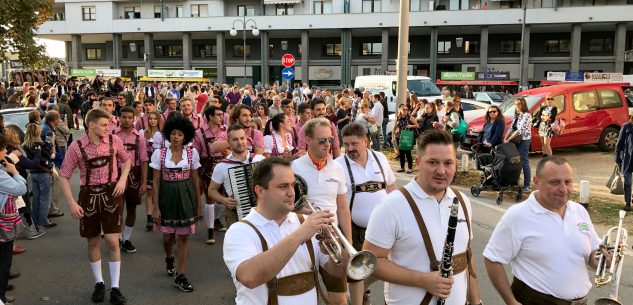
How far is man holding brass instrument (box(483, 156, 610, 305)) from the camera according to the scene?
3.17 metres

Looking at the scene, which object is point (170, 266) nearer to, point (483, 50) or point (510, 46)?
point (483, 50)

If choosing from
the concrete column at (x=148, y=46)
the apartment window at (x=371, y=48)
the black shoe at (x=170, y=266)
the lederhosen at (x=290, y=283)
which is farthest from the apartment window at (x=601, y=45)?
the lederhosen at (x=290, y=283)

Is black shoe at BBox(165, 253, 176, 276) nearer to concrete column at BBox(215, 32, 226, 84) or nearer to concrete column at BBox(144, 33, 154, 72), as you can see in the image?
concrete column at BBox(215, 32, 226, 84)

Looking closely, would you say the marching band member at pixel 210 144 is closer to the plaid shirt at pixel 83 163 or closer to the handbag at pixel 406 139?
the plaid shirt at pixel 83 163

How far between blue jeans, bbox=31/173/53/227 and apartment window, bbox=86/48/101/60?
186ft

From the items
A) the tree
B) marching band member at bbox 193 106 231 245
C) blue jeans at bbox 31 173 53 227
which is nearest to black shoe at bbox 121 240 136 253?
marching band member at bbox 193 106 231 245

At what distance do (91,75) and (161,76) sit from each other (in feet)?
21.4

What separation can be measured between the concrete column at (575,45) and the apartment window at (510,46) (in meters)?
4.90

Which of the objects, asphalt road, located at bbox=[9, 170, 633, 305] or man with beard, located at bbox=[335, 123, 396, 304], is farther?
asphalt road, located at bbox=[9, 170, 633, 305]

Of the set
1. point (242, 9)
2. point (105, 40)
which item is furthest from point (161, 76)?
point (105, 40)

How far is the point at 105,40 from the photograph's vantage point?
5841cm

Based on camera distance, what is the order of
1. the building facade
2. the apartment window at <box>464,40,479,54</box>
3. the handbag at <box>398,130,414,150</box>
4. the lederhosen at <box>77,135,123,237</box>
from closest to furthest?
the lederhosen at <box>77,135,123,237</box>, the handbag at <box>398,130,414,150</box>, the building facade, the apartment window at <box>464,40,479,54</box>

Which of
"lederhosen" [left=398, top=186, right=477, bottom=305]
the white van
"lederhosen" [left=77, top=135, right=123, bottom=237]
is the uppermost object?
the white van

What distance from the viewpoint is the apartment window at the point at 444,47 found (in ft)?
168
